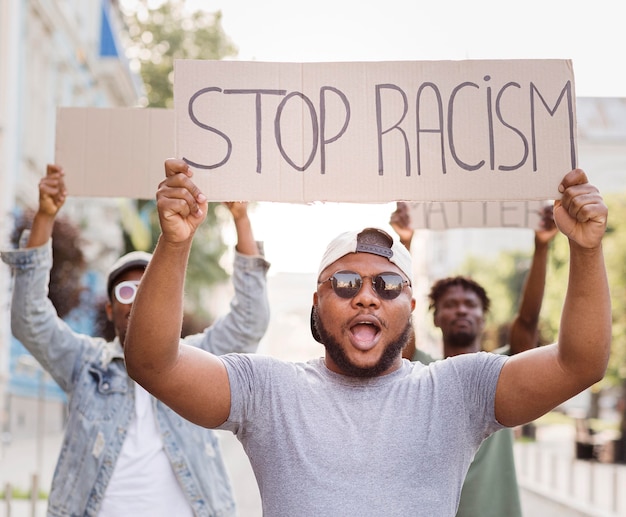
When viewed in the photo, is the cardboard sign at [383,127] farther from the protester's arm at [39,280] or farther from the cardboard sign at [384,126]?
the protester's arm at [39,280]

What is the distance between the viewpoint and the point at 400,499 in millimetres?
2779

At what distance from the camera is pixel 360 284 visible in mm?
3043

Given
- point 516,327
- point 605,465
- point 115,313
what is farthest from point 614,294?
point 115,313

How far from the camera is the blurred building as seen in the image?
16672mm

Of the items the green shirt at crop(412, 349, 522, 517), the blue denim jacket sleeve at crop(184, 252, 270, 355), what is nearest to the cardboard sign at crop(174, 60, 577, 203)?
the blue denim jacket sleeve at crop(184, 252, 270, 355)

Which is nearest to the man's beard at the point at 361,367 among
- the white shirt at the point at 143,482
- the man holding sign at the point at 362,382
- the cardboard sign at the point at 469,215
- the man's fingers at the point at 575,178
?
the man holding sign at the point at 362,382

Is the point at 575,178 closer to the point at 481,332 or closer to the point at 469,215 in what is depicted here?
the point at 481,332

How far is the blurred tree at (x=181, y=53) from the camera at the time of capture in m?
30.3

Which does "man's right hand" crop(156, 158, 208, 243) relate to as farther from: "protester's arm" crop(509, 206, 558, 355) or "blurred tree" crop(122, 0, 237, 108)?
"blurred tree" crop(122, 0, 237, 108)

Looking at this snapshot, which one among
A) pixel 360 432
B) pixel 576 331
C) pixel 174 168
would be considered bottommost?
pixel 360 432

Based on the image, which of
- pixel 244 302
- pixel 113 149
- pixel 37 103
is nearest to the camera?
pixel 244 302

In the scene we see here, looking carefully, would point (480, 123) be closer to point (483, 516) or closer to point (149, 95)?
→ point (483, 516)

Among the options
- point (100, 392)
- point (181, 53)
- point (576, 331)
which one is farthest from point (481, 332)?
point (181, 53)

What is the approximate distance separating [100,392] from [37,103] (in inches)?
678
